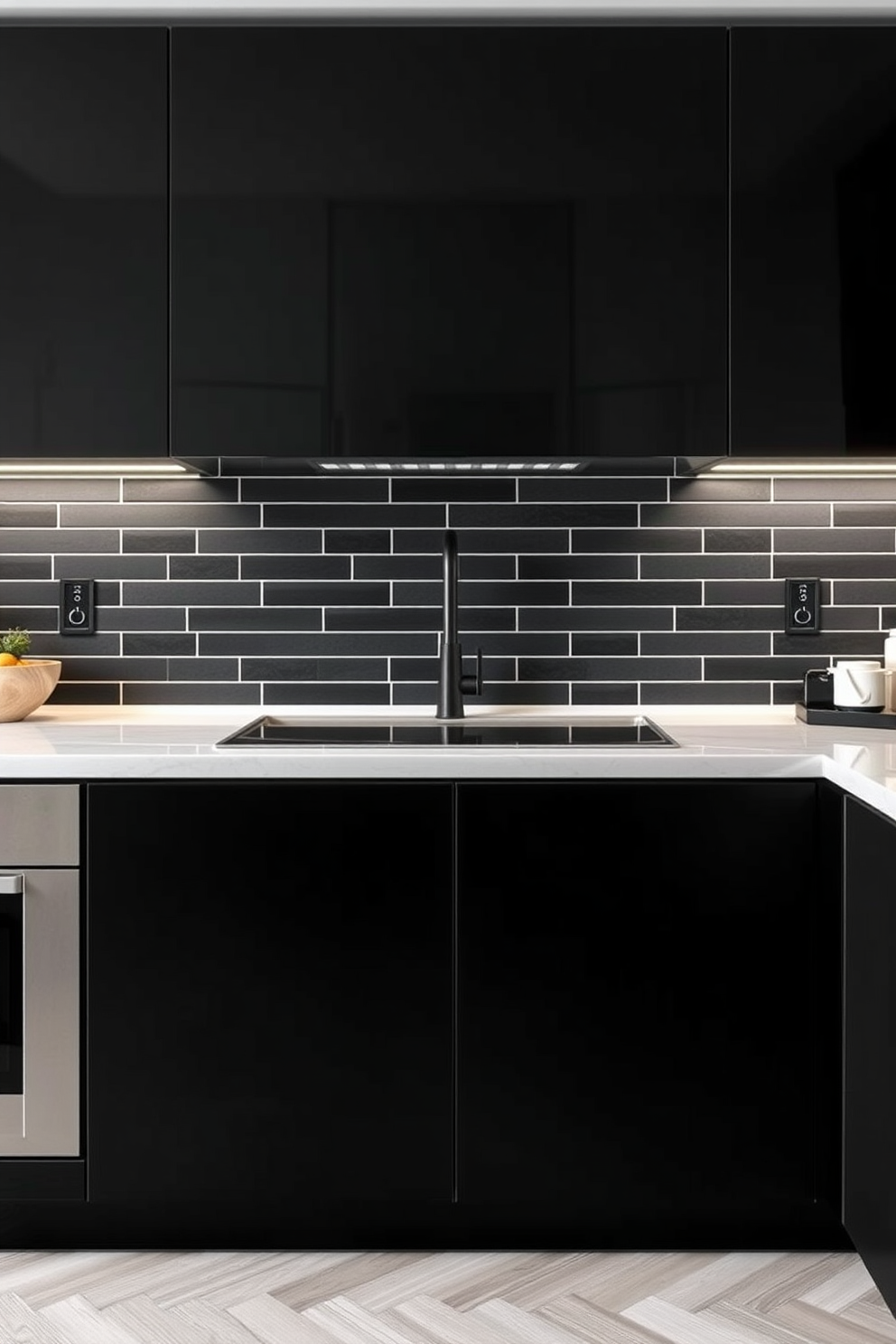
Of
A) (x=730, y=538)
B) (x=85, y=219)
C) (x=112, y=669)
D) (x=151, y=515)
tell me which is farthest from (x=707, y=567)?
(x=85, y=219)

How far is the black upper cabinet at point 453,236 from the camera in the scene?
6.75ft

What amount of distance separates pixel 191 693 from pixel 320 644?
0.30 m

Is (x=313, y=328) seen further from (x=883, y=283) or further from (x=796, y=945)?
(x=796, y=945)

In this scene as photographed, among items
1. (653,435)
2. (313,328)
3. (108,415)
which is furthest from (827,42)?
(108,415)

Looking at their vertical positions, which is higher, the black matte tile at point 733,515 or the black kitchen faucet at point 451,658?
the black matte tile at point 733,515

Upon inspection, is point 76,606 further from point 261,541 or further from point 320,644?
point 320,644

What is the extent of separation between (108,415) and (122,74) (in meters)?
0.63

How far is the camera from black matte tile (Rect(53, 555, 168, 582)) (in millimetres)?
2471

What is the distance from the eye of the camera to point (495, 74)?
2.05 meters

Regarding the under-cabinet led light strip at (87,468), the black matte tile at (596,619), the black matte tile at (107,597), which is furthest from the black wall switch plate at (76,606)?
the black matte tile at (596,619)

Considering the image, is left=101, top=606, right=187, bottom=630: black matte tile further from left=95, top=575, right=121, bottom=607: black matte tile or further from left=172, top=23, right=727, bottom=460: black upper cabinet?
left=172, top=23, right=727, bottom=460: black upper cabinet

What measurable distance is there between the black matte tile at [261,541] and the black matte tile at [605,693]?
66cm

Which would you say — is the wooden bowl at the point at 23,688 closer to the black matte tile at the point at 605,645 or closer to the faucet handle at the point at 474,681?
the faucet handle at the point at 474,681

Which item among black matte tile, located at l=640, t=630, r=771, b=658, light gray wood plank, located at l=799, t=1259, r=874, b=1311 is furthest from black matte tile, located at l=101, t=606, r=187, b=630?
light gray wood plank, located at l=799, t=1259, r=874, b=1311
